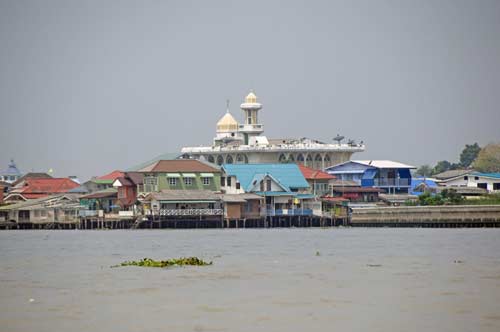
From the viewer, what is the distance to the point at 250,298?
126 ft

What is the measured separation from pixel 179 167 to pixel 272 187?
7.80 m

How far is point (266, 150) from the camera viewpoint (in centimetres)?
13512

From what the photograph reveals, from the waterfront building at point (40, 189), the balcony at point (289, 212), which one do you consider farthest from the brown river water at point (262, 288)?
the waterfront building at point (40, 189)

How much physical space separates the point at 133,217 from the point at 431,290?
198 feet

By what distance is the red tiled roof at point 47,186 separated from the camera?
12638 centimetres

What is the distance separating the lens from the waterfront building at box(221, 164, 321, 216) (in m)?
102

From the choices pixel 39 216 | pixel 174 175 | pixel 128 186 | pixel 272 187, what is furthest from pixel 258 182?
pixel 39 216

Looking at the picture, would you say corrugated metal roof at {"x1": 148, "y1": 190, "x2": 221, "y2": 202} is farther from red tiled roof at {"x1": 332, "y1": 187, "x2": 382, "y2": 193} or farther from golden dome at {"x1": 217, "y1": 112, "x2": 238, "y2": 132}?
golden dome at {"x1": 217, "y1": 112, "x2": 238, "y2": 132}

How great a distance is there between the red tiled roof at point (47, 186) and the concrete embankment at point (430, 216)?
38389 mm

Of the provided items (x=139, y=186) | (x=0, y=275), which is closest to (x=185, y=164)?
(x=139, y=186)

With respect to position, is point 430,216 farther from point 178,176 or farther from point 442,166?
point 442,166

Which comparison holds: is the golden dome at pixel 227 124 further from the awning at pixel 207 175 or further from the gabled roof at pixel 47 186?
the awning at pixel 207 175

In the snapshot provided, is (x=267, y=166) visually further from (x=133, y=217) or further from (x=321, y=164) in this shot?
(x=321, y=164)

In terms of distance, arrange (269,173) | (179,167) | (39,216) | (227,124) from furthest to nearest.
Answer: (227,124), (269,173), (39,216), (179,167)
